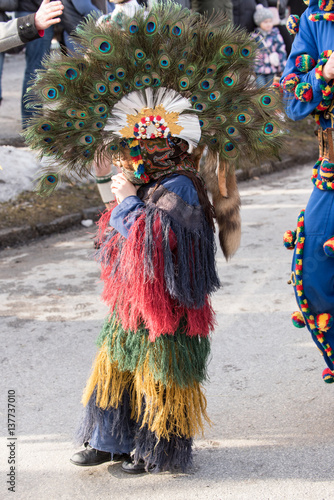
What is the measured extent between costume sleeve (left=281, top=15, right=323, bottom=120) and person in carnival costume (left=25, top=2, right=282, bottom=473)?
0.75 feet

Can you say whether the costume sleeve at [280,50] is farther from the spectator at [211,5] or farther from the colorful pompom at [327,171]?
the colorful pompom at [327,171]

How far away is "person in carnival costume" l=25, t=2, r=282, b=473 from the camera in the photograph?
259cm

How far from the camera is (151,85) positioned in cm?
261

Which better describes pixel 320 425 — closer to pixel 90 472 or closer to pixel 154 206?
pixel 90 472

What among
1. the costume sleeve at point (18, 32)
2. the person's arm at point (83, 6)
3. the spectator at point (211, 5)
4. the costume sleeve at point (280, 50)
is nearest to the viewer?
the costume sleeve at point (18, 32)

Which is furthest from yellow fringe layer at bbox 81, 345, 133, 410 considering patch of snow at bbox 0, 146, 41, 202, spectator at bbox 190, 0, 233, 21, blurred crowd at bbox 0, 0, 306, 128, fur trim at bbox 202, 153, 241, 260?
spectator at bbox 190, 0, 233, 21

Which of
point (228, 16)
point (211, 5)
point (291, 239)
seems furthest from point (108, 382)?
point (211, 5)

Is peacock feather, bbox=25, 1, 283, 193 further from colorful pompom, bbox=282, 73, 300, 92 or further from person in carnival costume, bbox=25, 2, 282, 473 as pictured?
colorful pompom, bbox=282, 73, 300, 92

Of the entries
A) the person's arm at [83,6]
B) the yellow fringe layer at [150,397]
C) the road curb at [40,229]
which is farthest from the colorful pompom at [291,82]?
the person's arm at [83,6]

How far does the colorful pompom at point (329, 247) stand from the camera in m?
2.83

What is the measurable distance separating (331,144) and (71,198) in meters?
4.10

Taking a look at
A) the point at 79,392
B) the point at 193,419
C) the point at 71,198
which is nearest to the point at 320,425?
the point at 193,419

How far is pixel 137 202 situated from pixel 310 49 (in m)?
1.10

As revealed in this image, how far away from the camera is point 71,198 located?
21.8 feet
